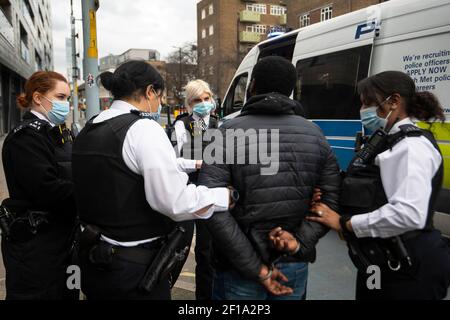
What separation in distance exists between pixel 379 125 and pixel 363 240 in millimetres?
636

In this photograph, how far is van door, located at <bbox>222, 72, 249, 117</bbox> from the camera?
303 inches

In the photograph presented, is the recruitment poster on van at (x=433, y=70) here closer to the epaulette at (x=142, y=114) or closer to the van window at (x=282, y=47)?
the van window at (x=282, y=47)

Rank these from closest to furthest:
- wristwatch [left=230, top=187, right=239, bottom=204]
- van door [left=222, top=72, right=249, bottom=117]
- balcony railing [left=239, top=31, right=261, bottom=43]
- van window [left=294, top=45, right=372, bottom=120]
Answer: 1. wristwatch [left=230, top=187, right=239, bottom=204]
2. van window [left=294, top=45, right=372, bottom=120]
3. van door [left=222, top=72, right=249, bottom=117]
4. balcony railing [left=239, top=31, right=261, bottom=43]

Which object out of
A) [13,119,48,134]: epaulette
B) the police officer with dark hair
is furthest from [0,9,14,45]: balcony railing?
the police officer with dark hair

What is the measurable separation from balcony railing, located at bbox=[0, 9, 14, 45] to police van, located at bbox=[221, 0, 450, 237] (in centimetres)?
1522

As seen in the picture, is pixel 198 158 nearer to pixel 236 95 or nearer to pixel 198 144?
pixel 198 144

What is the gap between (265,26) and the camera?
53.6 m

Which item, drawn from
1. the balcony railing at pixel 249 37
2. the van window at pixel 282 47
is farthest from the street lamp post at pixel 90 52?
the balcony railing at pixel 249 37

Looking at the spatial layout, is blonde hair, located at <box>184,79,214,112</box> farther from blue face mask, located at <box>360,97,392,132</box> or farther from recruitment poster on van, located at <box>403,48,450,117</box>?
recruitment poster on van, located at <box>403,48,450,117</box>

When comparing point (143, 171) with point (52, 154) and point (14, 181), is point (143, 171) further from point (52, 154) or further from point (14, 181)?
point (14, 181)

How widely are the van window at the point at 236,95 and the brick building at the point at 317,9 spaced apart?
2332 centimetres

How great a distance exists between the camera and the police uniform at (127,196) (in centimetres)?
160

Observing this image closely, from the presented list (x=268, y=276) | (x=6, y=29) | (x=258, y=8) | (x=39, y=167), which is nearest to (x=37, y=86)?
(x=39, y=167)
